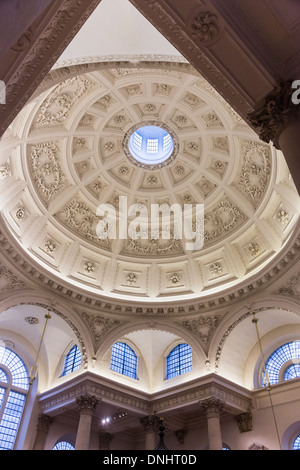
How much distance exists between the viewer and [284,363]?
1903cm

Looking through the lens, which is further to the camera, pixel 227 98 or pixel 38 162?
pixel 38 162

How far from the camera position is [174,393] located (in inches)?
722

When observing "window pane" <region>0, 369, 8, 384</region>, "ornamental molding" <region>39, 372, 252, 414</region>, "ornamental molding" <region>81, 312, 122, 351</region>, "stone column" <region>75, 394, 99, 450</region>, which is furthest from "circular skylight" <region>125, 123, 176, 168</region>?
"window pane" <region>0, 369, 8, 384</region>

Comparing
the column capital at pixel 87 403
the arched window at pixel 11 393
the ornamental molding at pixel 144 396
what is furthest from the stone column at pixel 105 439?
the column capital at pixel 87 403

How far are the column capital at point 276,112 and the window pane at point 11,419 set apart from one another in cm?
1861

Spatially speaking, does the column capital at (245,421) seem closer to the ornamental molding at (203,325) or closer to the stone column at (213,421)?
the stone column at (213,421)

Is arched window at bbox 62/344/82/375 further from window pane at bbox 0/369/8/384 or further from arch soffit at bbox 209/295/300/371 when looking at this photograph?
arch soffit at bbox 209/295/300/371

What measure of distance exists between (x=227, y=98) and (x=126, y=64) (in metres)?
4.23

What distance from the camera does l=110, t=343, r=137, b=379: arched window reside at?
66.9ft

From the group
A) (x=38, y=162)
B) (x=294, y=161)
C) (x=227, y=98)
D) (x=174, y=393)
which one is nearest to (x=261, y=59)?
(x=227, y=98)

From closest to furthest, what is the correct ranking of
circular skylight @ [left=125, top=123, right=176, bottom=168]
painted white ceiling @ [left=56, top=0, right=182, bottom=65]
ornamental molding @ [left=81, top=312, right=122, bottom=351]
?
painted white ceiling @ [left=56, top=0, right=182, bottom=65] < ornamental molding @ [left=81, top=312, right=122, bottom=351] < circular skylight @ [left=125, top=123, right=176, bottom=168]

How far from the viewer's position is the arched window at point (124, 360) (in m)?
20.4

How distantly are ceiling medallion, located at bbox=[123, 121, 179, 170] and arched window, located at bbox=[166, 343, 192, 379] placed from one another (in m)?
10.4

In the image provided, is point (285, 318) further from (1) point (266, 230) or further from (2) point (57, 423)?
(2) point (57, 423)
